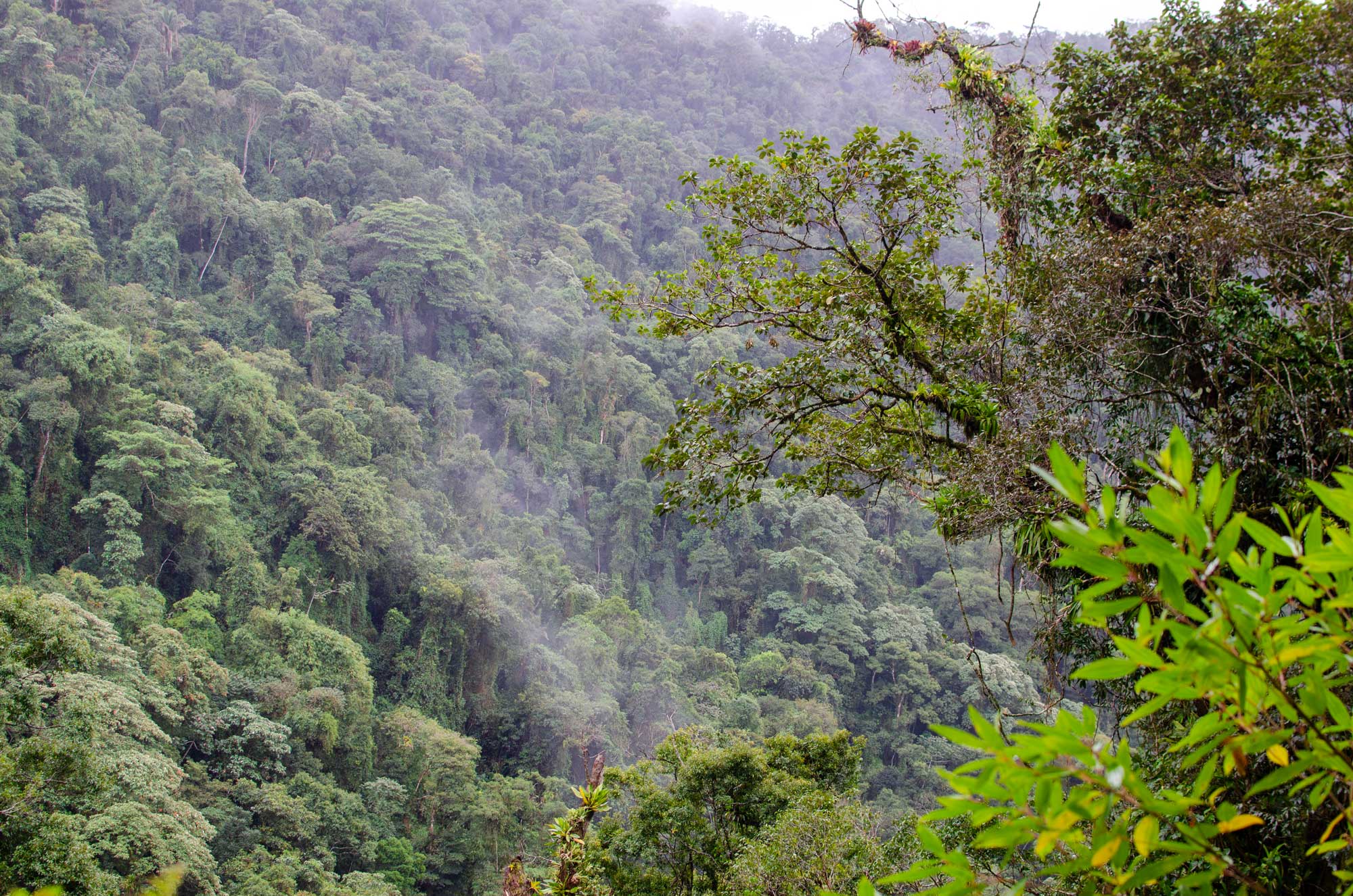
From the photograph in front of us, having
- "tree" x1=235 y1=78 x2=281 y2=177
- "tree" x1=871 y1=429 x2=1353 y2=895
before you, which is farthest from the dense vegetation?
"tree" x1=235 y1=78 x2=281 y2=177

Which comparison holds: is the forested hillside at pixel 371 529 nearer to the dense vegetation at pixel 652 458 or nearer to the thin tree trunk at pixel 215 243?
the dense vegetation at pixel 652 458

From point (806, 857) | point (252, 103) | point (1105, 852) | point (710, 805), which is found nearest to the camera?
point (1105, 852)

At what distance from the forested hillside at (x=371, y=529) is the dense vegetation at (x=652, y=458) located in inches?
3.9

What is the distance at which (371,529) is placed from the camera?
17.0 metres

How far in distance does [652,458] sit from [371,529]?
14868mm

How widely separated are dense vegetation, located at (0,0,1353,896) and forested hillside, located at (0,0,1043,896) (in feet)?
0.32

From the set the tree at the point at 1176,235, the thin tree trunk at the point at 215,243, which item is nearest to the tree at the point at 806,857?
the tree at the point at 1176,235

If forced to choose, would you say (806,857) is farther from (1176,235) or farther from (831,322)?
(1176,235)

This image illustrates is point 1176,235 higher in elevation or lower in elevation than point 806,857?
higher

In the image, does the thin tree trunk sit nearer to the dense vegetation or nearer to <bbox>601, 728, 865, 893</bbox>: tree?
the dense vegetation

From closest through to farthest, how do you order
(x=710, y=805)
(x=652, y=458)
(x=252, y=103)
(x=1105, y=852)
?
(x=1105, y=852), (x=652, y=458), (x=710, y=805), (x=252, y=103)

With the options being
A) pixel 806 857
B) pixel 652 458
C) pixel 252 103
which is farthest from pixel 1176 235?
pixel 252 103

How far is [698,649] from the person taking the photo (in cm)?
1955

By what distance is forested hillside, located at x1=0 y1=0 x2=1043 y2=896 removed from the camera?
29.2 feet
